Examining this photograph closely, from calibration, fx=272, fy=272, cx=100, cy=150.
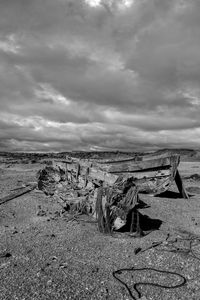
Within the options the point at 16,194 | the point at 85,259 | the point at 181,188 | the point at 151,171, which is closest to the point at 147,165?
the point at 151,171

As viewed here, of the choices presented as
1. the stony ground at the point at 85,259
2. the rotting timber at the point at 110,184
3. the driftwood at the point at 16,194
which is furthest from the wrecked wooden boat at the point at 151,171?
the stony ground at the point at 85,259

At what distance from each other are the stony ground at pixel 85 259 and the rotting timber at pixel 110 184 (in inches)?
23.6

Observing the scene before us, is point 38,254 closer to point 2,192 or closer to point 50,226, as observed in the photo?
point 50,226

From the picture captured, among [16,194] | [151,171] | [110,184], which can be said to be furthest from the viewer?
[151,171]

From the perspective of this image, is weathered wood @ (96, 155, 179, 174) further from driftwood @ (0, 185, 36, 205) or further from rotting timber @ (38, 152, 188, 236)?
driftwood @ (0, 185, 36, 205)

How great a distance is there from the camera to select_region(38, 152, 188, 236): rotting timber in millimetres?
8011

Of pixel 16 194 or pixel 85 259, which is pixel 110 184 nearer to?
pixel 85 259

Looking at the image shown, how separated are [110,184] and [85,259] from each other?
434 cm

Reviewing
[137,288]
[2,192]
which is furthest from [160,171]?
[137,288]

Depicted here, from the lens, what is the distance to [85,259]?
19.9 ft

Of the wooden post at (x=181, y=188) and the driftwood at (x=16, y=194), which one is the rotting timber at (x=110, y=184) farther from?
the driftwood at (x=16, y=194)

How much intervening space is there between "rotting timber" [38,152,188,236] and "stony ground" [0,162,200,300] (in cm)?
60

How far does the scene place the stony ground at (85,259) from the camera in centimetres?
470

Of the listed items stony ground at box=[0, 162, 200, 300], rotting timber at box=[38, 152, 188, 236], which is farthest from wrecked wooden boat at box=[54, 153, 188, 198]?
stony ground at box=[0, 162, 200, 300]
